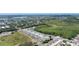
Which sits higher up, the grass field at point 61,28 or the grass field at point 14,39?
the grass field at point 61,28

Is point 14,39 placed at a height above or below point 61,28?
below

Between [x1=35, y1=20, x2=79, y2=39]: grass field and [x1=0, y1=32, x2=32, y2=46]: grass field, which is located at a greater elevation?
[x1=35, y1=20, x2=79, y2=39]: grass field
